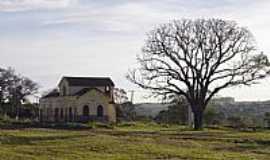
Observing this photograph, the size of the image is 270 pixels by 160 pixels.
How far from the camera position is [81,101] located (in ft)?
259

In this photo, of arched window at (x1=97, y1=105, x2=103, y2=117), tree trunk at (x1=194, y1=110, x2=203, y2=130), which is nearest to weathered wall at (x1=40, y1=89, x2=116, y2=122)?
arched window at (x1=97, y1=105, x2=103, y2=117)

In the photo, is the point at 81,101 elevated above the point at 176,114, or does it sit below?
above

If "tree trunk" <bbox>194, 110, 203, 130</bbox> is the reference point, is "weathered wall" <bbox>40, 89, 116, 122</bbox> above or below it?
above

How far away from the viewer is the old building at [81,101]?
78.7m

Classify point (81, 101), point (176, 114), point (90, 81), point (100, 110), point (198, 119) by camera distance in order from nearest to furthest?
point (198, 119) < point (81, 101) < point (100, 110) < point (90, 81) < point (176, 114)

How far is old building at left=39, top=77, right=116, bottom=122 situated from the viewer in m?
78.7

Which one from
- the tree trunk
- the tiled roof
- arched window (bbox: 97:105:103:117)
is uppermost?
the tiled roof

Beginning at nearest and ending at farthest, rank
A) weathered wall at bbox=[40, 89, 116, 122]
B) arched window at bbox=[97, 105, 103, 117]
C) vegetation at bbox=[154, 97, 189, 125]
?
weathered wall at bbox=[40, 89, 116, 122]
arched window at bbox=[97, 105, 103, 117]
vegetation at bbox=[154, 97, 189, 125]

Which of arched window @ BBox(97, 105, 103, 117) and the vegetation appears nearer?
arched window @ BBox(97, 105, 103, 117)

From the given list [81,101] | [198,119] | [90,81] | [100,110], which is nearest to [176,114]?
[90,81]

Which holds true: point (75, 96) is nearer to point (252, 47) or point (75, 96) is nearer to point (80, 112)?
point (80, 112)

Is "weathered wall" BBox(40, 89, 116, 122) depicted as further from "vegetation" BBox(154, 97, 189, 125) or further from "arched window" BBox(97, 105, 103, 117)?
"vegetation" BBox(154, 97, 189, 125)

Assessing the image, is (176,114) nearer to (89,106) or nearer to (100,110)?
(100,110)

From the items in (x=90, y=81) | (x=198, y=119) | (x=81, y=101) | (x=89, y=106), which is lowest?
(x=198, y=119)
